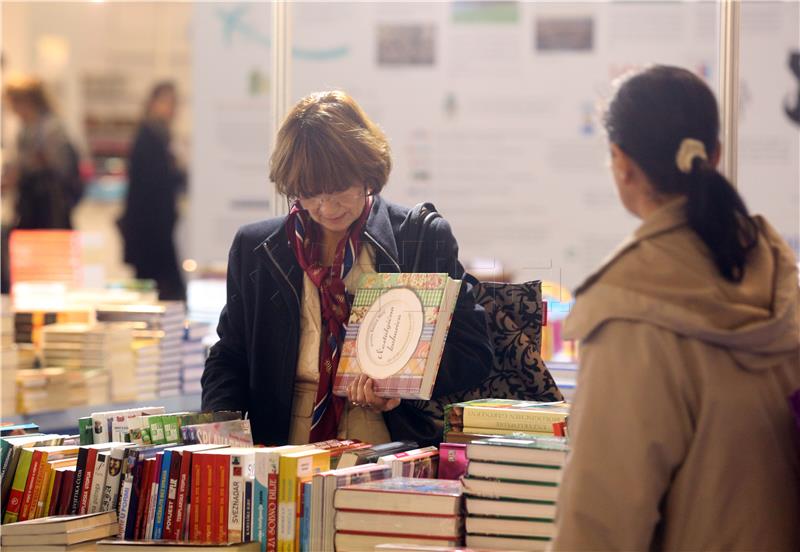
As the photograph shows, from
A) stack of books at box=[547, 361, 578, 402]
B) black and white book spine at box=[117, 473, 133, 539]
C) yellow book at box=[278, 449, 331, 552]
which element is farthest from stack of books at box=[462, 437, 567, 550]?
stack of books at box=[547, 361, 578, 402]

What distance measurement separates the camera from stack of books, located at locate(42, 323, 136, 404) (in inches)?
215

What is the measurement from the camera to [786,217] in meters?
6.57

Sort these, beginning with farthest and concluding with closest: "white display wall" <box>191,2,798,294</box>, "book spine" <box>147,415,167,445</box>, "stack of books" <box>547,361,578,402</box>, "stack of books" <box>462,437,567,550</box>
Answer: "white display wall" <box>191,2,798,294</box>, "stack of books" <box>547,361,578,402</box>, "book spine" <box>147,415,167,445</box>, "stack of books" <box>462,437,567,550</box>

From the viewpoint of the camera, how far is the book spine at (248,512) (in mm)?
2387

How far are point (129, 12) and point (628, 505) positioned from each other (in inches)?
533

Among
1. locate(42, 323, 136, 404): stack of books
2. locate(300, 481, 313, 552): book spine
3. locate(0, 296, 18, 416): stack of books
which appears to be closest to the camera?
locate(300, 481, 313, 552): book spine

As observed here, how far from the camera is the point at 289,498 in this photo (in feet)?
7.68

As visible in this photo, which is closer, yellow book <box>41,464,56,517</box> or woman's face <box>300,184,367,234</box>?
yellow book <box>41,464,56,517</box>

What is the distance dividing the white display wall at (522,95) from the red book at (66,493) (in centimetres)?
432

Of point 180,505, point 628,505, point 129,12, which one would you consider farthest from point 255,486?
point 129,12

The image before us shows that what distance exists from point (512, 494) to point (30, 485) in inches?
44.3

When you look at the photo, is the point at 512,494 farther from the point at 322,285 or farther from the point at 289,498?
the point at 322,285

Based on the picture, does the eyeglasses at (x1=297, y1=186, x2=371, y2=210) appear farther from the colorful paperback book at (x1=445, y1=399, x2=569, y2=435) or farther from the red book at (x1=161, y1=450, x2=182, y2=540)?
the red book at (x1=161, y1=450, x2=182, y2=540)

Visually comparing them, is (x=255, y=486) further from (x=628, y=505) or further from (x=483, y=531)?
(x=628, y=505)
